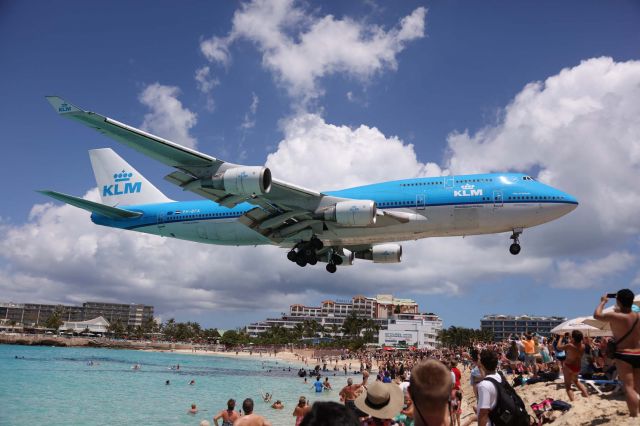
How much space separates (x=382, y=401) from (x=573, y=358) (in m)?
9.31

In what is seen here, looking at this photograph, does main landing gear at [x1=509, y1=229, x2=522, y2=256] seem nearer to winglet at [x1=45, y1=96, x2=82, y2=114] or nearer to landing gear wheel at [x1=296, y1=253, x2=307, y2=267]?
landing gear wheel at [x1=296, y1=253, x2=307, y2=267]

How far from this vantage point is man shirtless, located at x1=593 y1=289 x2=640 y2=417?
726cm

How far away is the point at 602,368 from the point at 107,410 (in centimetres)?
2901

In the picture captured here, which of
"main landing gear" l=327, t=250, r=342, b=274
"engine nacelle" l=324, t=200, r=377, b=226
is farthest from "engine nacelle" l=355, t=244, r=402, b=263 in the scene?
"engine nacelle" l=324, t=200, r=377, b=226

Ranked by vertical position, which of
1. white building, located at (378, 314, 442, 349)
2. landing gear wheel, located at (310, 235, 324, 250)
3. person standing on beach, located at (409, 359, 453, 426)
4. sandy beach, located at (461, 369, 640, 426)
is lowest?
white building, located at (378, 314, 442, 349)

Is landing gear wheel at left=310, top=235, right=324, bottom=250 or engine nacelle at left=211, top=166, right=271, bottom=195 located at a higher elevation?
engine nacelle at left=211, top=166, right=271, bottom=195

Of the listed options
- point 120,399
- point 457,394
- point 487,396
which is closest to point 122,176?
point 120,399

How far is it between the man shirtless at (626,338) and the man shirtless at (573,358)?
398 cm

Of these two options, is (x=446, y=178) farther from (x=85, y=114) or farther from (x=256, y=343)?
(x=256, y=343)

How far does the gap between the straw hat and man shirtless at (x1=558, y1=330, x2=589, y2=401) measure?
8.22 meters

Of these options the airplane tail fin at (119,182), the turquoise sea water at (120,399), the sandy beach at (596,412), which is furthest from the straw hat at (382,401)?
the airplane tail fin at (119,182)

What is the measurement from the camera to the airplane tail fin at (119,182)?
3803 cm

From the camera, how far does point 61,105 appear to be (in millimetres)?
22688

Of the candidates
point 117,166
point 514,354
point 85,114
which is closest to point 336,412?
point 514,354
